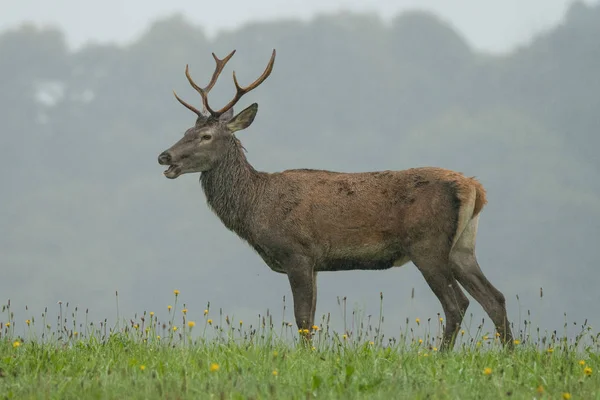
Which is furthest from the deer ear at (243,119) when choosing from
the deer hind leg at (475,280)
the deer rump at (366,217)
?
the deer hind leg at (475,280)

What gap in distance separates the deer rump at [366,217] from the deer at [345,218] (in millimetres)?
11

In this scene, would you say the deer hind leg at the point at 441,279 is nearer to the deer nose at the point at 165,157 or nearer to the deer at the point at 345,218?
the deer at the point at 345,218

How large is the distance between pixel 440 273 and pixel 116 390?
426 centimetres

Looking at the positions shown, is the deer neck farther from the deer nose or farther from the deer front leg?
the deer front leg

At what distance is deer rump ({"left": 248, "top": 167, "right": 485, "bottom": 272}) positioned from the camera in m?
8.98

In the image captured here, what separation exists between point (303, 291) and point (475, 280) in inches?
74.2

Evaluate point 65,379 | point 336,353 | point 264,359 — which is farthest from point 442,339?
point 65,379

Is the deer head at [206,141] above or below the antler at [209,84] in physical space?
below

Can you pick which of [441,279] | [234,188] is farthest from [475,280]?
[234,188]

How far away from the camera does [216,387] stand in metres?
5.55

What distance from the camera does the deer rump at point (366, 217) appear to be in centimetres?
898

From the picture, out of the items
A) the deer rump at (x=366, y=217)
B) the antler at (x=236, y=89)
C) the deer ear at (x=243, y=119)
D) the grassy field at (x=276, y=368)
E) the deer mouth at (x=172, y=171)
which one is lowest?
the grassy field at (x=276, y=368)

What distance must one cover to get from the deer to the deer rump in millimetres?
11

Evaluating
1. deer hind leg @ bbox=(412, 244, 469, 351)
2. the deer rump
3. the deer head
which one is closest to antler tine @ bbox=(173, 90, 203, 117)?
the deer head
